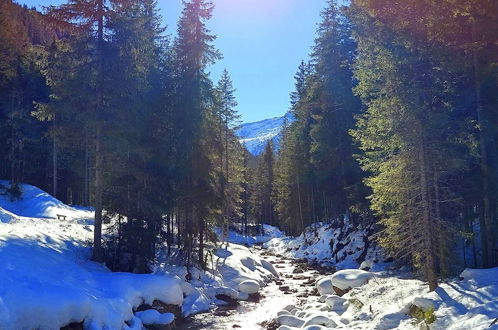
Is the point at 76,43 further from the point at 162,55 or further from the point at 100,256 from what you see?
the point at 100,256

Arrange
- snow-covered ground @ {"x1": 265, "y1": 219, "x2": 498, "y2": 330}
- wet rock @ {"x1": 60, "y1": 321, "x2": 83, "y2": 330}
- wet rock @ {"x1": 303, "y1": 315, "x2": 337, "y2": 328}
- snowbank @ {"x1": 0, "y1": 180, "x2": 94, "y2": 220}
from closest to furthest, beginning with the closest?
snow-covered ground @ {"x1": 265, "y1": 219, "x2": 498, "y2": 330}, wet rock @ {"x1": 60, "y1": 321, "x2": 83, "y2": 330}, wet rock @ {"x1": 303, "y1": 315, "x2": 337, "y2": 328}, snowbank @ {"x1": 0, "y1": 180, "x2": 94, "y2": 220}

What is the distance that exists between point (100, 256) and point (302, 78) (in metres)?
32.2

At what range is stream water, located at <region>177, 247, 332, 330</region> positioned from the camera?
598 inches

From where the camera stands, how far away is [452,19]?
13031 mm

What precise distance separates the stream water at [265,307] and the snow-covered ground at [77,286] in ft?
2.88

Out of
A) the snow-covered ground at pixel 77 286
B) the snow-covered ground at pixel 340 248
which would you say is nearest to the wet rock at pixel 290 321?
the snow-covered ground at pixel 77 286

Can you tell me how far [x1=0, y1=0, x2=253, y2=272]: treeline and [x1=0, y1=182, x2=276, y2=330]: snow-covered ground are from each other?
143 cm

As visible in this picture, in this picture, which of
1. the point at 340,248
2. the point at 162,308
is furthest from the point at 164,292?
the point at 340,248

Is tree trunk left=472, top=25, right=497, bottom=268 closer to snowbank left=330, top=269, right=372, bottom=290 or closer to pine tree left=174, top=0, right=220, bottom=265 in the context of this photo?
snowbank left=330, top=269, right=372, bottom=290

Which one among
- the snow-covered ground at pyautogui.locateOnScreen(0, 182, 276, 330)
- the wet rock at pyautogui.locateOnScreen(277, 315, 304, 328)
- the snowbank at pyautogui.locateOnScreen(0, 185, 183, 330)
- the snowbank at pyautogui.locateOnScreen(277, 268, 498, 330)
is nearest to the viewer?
the snowbank at pyautogui.locateOnScreen(277, 268, 498, 330)

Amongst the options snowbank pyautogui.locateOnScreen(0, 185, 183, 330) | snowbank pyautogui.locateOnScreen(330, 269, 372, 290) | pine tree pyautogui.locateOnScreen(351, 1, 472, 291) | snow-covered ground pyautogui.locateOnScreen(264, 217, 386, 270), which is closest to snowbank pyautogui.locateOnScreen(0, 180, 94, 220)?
snowbank pyautogui.locateOnScreen(0, 185, 183, 330)

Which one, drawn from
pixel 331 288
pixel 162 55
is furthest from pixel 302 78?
pixel 331 288

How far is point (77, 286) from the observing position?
12.4 meters

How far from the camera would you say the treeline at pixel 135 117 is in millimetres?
16547
